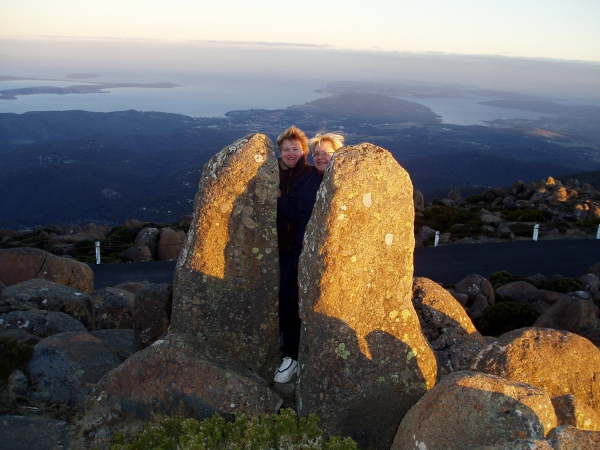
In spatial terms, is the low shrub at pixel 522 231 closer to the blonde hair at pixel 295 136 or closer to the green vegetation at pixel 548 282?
the green vegetation at pixel 548 282

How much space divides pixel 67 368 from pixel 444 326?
5513 millimetres

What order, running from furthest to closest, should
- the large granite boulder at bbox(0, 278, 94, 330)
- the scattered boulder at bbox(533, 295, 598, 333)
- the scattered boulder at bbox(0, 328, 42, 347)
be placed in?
1. the scattered boulder at bbox(533, 295, 598, 333)
2. the large granite boulder at bbox(0, 278, 94, 330)
3. the scattered boulder at bbox(0, 328, 42, 347)

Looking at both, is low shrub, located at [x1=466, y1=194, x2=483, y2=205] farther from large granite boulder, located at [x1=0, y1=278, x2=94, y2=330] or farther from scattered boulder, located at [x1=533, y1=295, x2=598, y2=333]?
large granite boulder, located at [x1=0, y1=278, x2=94, y2=330]

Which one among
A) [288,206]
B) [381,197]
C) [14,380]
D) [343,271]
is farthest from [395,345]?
[14,380]

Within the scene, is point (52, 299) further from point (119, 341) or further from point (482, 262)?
point (482, 262)

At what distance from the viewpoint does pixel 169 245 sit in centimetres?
2589

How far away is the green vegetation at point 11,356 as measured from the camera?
7469mm

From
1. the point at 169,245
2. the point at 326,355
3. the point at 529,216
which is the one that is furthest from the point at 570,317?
the point at 529,216

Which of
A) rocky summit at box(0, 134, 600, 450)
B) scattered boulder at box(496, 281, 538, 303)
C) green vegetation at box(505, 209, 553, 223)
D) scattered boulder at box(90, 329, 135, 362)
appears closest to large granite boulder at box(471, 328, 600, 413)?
rocky summit at box(0, 134, 600, 450)

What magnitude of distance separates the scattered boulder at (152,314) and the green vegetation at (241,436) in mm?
2922

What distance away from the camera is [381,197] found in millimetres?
5934

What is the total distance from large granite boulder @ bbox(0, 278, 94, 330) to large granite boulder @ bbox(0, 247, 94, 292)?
3.48m

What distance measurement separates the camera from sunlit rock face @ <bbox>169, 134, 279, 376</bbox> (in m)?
6.72

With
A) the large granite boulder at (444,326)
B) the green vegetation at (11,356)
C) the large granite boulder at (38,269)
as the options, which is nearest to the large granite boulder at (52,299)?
the green vegetation at (11,356)
